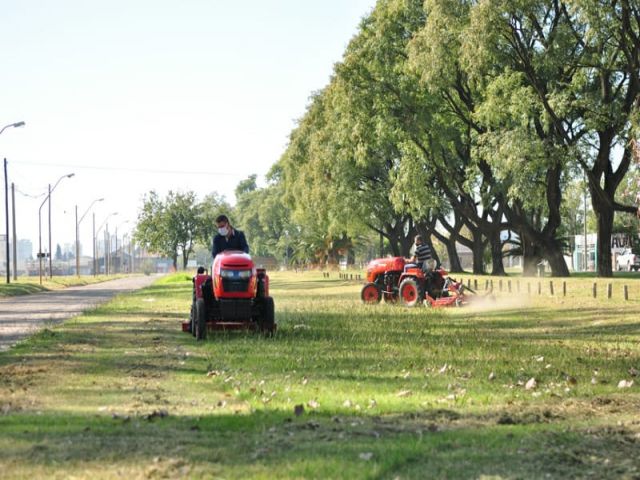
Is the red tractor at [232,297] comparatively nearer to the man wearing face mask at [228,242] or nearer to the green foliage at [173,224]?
the man wearing face mask at [228,242]

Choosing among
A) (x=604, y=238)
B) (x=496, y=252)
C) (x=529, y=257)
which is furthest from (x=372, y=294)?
(x=496, y=252)

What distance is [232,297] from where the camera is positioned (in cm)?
1666

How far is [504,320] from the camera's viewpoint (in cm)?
2216

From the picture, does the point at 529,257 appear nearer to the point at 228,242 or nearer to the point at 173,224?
the point at 228,242

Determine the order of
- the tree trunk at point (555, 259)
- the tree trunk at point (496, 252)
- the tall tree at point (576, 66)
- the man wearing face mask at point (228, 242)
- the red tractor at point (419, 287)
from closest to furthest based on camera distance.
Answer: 1. the man wearing face mask at point (228, 242)
2. the red tractor at point (419, 287)
3. the tall tree at point (576, 66)
4. the tree trunk at point (555, 259)
5. the tree trunk at point (496, 252)

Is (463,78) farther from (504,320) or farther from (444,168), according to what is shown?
(504,320)

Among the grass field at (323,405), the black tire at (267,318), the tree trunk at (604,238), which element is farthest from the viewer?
the tree trunk at (604,238)

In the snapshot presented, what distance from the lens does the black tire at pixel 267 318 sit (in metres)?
16.9

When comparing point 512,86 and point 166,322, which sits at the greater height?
point 512,86

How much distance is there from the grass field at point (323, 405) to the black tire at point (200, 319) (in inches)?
9.9

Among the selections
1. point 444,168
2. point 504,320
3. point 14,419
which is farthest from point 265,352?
point 444,168

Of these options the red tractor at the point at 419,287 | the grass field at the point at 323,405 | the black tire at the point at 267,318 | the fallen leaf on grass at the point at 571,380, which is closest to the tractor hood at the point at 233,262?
the black tire at the point at 267,318

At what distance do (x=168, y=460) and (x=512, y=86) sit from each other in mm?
34718

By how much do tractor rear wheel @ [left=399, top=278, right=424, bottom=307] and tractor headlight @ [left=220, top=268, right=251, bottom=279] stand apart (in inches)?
387
